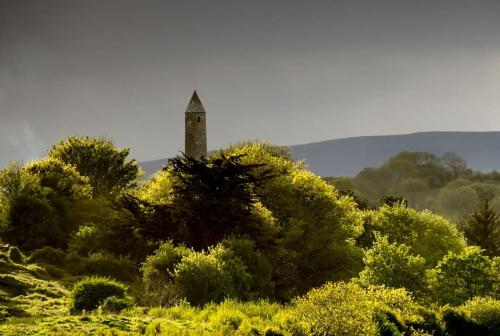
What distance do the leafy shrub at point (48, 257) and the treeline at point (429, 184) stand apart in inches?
3647

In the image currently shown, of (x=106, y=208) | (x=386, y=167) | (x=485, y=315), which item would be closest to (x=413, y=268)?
(x=485, y=315)

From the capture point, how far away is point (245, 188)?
148 feet

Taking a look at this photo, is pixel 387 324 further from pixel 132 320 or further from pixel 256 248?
pixel 256 248

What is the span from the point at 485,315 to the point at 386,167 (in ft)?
526

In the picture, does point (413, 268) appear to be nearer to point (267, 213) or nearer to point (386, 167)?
point (267, 213)

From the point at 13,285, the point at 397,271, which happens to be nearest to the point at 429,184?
the point at 397,271

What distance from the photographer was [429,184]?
17238 cm

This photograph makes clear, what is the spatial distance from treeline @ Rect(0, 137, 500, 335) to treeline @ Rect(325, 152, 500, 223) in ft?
236

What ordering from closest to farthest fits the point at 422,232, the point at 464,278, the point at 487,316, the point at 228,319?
the point at 228,319 → the point at 487,316 → the point at 464,278 → the point at 422,232

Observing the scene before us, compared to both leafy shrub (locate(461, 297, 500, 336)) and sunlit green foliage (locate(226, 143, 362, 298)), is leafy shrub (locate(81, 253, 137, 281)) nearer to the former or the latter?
sunlit green foliage (locate(226, 143, 362, 298))

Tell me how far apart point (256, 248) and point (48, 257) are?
1684cm

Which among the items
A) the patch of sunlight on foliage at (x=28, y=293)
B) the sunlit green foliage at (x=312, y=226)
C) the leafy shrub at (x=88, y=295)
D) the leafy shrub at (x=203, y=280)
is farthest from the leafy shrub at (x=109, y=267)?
the leafy shrub at (x=88, y=295)

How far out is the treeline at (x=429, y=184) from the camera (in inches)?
5315

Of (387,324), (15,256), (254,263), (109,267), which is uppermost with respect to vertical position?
(254,263)
